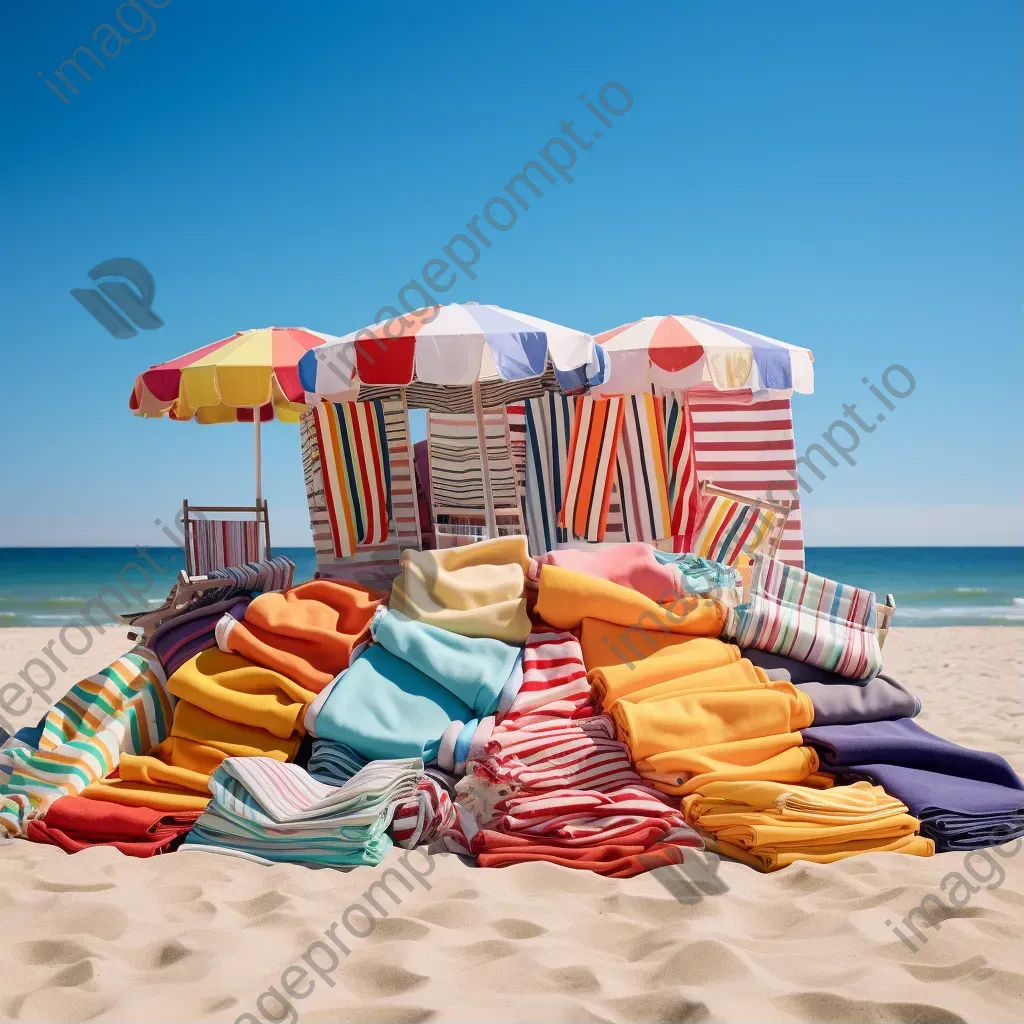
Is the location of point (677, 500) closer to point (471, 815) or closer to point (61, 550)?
point (471, 815)

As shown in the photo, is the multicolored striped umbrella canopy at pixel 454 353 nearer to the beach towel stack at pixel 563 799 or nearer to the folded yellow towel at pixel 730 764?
the beach towel stack at pixel 563 799

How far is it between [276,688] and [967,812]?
275 centimetres

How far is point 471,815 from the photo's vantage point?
3455 mm

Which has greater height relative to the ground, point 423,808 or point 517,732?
point 517,732

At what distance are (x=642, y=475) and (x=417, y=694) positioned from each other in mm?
2906

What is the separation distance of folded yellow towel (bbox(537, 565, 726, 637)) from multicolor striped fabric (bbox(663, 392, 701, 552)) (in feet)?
7.22

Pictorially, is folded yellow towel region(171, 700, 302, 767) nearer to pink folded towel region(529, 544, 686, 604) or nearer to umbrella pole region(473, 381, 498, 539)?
pink folded towel region(529, 544, 686, 604)

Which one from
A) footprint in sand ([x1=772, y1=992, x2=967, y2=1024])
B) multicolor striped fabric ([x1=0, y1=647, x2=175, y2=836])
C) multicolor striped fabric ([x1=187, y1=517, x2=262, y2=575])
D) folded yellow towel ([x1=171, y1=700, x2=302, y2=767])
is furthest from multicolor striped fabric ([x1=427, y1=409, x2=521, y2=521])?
footprint in sand ([x1=772, y1=992, x2=967, y2=1024])

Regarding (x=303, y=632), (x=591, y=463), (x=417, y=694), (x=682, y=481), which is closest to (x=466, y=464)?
(x=591, y=463)

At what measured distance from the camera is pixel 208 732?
3.92m

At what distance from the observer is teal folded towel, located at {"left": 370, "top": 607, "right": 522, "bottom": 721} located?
12.7 feet

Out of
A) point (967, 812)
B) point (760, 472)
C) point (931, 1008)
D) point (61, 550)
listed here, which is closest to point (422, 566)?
point (967, 812)

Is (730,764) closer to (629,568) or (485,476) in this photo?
(629,568)

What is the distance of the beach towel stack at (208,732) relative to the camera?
375 cm
